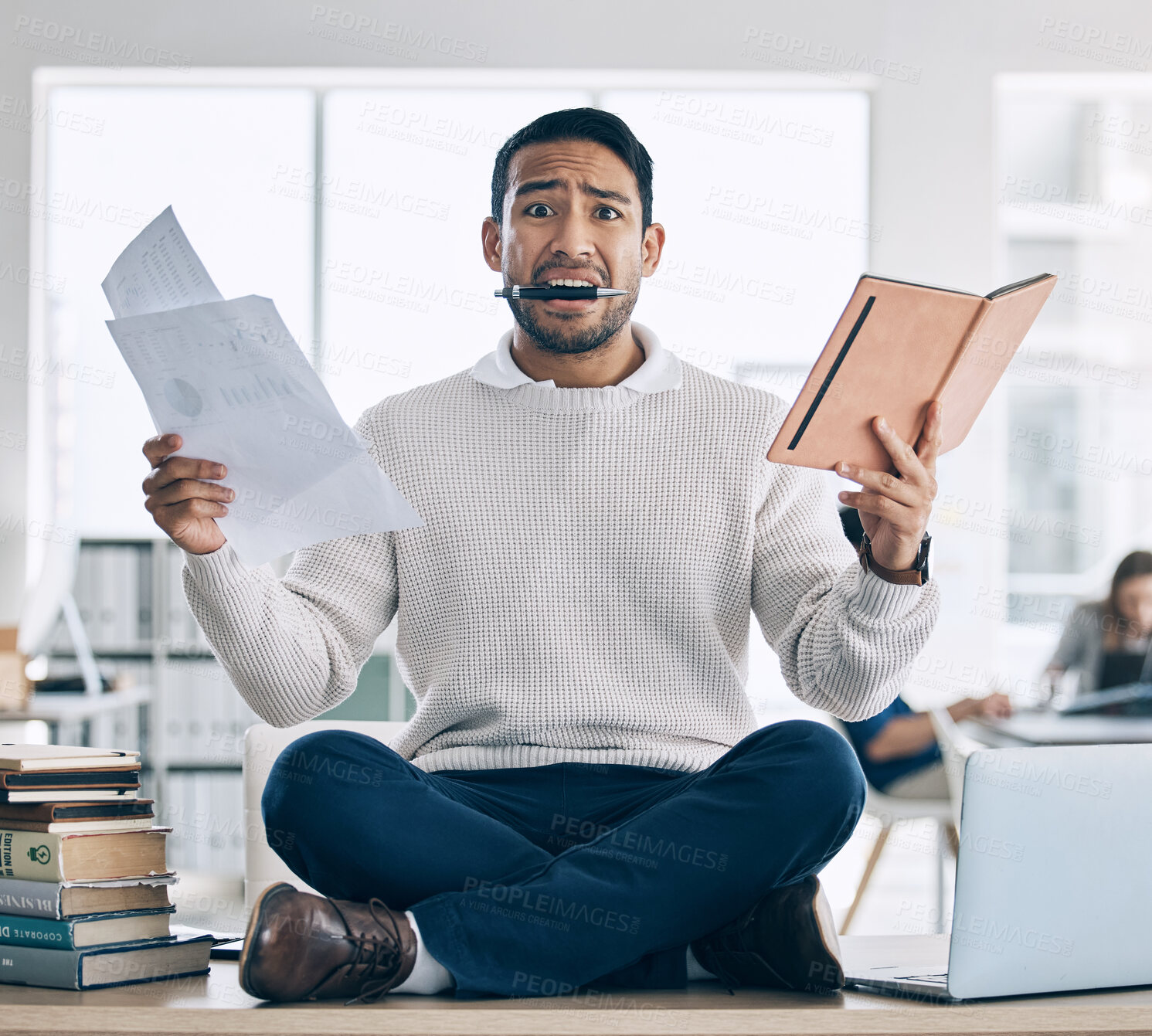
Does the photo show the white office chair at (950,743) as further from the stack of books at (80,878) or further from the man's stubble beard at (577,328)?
the stack of books at (80,878)

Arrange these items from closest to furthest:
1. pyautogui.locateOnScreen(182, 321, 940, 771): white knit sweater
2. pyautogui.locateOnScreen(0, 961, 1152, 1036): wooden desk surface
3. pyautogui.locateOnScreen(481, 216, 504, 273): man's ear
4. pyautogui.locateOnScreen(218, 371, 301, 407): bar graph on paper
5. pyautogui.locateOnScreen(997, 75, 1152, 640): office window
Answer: pyautogui.locateOnScreen(0, 961, 1152, 1036): wooden desk surface
pyautogui.locateOnScreen(218, 371, 301, 407): bar graph on paper
pyautogui.locateOnScreen(182, 321, 940, 771): white knit sweater
pyautogui.locateOnScreen(481, 216, 504, 273): man's ear
pyautogui.locateOnScreen(997, 75, 1152, 640): office window

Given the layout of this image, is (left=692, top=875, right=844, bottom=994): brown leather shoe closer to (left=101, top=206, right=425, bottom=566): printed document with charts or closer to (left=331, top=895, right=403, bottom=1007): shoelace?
(left=331, top=895, right=403, bottom=1007): shoelace

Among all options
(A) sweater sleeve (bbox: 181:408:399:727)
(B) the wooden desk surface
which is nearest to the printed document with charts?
(A) sweater sleeve (bbox: 181:408:399:727)

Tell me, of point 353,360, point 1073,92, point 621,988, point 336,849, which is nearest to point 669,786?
point 621,988

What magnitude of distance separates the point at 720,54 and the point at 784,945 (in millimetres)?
3868

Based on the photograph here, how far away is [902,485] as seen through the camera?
1248mm

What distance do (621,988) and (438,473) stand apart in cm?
73

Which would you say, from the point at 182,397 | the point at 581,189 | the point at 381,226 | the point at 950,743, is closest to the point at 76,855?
the point at 182,397

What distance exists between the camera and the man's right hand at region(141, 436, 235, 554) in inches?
48.6

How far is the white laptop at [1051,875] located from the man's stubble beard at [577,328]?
31.5 inches

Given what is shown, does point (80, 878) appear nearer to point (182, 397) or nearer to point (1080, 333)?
point (182, 397)

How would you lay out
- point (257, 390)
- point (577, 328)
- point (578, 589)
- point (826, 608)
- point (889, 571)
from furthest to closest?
point (577, 328) < point (578, 589) < point (826, 608) < point (889, 571) < point (257, 390)

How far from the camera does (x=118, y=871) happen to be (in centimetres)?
124

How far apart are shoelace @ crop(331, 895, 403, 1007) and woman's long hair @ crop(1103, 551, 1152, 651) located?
9.57ft
